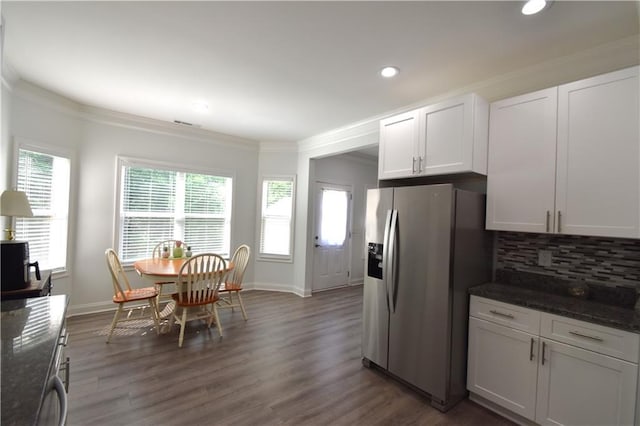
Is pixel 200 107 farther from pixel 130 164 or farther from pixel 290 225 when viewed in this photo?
pixel 290 225

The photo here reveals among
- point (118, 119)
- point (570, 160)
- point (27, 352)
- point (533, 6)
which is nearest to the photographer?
point (27, 352)

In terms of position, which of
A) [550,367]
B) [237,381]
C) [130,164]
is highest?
[130,164]

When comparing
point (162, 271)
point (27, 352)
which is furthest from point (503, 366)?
point (162, 271)

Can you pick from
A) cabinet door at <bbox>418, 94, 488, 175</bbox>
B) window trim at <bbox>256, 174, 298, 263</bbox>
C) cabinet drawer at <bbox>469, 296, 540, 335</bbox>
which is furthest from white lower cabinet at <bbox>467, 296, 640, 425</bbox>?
window trim at <bbox>256, 174, 298, 263</bbox>

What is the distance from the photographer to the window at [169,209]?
158 inches

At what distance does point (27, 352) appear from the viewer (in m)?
1.07

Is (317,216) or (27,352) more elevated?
(317,216)

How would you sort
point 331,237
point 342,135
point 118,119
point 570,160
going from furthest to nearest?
point 331,237, point 342,135, point 118,119, point 570,160

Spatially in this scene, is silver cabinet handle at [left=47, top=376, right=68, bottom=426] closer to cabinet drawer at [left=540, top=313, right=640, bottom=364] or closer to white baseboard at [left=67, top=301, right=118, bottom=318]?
cabinet drawer at [left=540, top=313, right=640, bottom=364]

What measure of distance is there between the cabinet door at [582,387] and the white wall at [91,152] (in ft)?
15.3

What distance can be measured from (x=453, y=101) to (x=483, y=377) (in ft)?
7.16

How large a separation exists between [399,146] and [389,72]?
658 mm

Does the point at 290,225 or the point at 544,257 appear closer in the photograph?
the point at 544,257

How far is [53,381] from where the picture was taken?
0.96 meters
